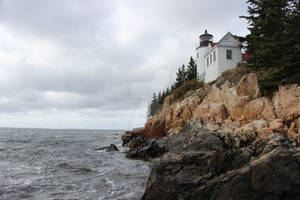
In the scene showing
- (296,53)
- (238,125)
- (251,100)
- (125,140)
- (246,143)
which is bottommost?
(125,140)

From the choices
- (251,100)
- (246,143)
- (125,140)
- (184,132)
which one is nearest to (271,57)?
(251,100)

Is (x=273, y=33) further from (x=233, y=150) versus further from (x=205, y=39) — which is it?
(x=205, y=39)

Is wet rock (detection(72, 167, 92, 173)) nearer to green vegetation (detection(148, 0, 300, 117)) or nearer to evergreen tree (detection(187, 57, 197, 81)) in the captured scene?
green vegetation (detection(148, 0, 300, 117))

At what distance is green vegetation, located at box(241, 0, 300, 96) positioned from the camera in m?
13.4

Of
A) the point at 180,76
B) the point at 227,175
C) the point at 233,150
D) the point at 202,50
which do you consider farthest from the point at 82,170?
the point at 180,76

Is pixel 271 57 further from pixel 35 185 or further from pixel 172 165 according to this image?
pixel 35 185

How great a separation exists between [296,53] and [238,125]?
620 cm

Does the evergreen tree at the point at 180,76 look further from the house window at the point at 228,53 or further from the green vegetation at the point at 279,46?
the green vegetation at the point at 279,46

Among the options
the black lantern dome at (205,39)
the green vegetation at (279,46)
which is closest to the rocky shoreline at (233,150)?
the green vegetation at (279,46)

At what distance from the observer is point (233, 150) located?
802 centimetres

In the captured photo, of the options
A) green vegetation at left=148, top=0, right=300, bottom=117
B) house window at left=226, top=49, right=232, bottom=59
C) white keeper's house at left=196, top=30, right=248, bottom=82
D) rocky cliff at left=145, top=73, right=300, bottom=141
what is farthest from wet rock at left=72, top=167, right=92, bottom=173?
house window at left=226, top=49, right=232, bottom=59

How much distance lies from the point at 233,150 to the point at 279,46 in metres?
9.98

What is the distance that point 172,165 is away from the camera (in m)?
7.68

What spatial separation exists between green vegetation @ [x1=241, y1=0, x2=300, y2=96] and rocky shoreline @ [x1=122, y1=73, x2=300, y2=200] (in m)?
0.99
